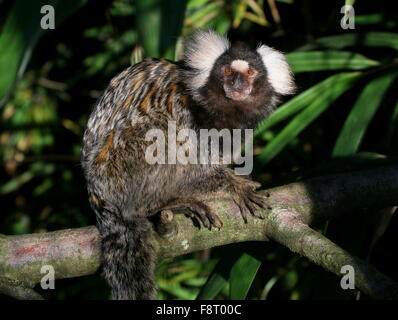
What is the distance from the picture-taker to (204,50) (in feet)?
7.93

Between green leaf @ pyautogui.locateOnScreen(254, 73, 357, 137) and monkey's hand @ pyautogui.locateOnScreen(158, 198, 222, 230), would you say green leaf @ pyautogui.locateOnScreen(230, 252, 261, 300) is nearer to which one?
monkey's hand @ pyautogui.locateOnScreen(158, 198, 222, 230)

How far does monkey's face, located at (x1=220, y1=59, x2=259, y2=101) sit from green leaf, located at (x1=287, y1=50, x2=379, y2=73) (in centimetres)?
47

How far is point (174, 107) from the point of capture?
231cm

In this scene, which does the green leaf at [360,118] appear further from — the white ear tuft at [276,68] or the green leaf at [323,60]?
the white ear tuft at [276,68]

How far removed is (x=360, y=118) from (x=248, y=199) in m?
0.71

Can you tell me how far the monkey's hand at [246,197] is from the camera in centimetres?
203

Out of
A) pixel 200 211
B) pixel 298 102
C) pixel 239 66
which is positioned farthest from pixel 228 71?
pixel 200 211

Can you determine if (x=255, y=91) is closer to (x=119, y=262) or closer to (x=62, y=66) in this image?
(x=119, y=262)

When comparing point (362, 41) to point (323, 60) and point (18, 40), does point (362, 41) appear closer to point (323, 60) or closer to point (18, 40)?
point (323, 60)

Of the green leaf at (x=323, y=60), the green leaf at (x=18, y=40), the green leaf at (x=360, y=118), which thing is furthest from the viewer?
the green leaf at (x=323, y=60)

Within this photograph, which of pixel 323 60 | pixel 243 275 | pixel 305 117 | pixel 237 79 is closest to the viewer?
pixel 243 275

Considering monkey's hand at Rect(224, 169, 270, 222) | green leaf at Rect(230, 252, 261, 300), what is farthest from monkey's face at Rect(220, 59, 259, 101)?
green leaf at Rect(230, 252, 261, 300)

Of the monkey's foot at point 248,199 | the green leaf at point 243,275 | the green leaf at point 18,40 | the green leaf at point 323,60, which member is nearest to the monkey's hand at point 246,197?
the monkey's foot at point 248,199

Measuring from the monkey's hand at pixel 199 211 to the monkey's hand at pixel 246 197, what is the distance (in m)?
0.10
